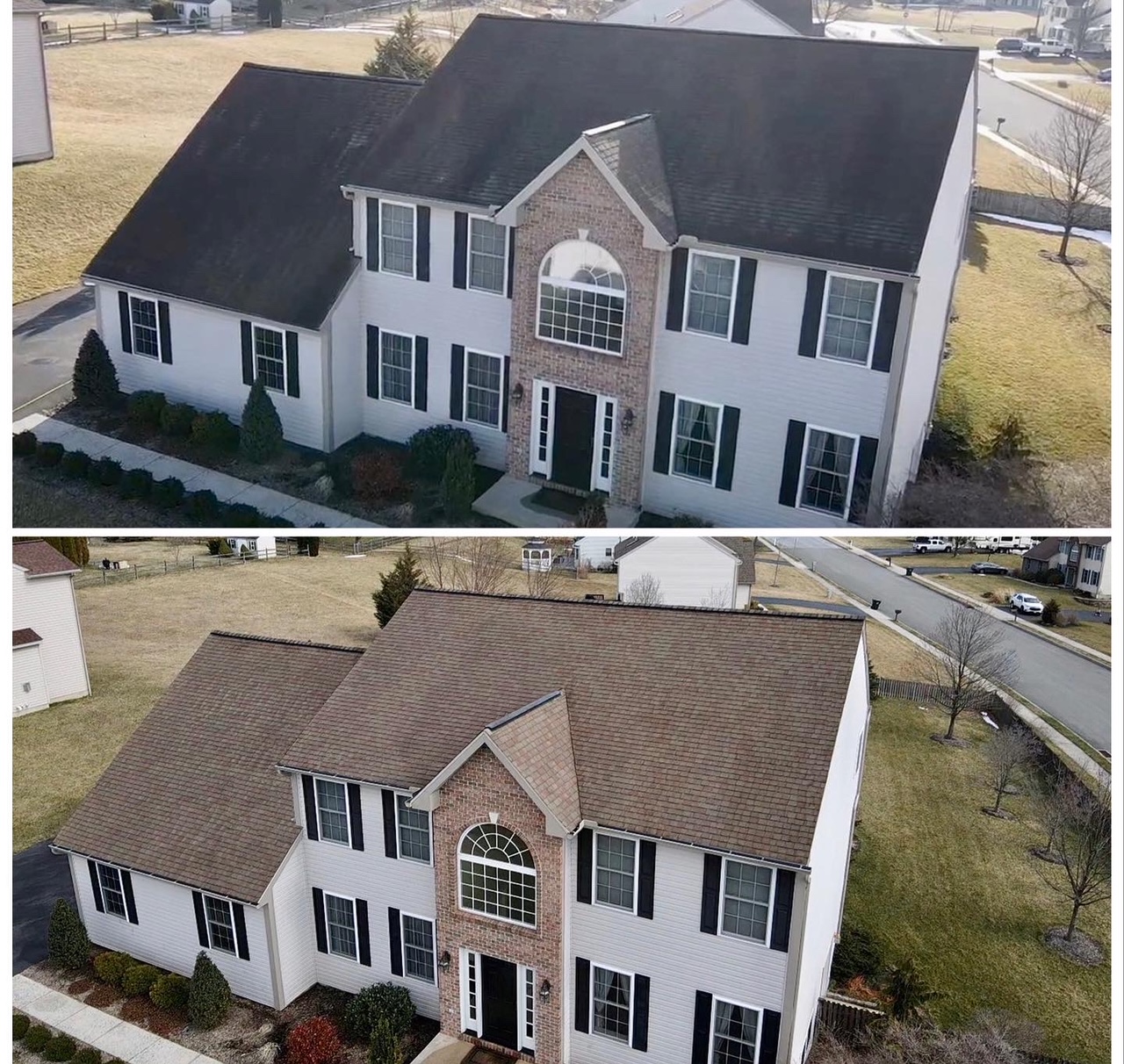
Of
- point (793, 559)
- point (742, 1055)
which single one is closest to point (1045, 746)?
point (793, 559)

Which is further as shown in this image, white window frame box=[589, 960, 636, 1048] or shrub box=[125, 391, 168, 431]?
shrub box=[125, 391, 168, 431]

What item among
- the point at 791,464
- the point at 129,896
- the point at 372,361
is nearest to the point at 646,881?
the point at 791,464

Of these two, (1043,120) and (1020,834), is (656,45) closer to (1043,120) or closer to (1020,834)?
(1043,120)

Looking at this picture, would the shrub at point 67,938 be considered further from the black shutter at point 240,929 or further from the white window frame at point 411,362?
the white window frame at point 411,362

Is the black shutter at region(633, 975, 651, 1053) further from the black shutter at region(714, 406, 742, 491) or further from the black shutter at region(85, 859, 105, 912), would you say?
the black shutter at region(85, 859, 105, 912)

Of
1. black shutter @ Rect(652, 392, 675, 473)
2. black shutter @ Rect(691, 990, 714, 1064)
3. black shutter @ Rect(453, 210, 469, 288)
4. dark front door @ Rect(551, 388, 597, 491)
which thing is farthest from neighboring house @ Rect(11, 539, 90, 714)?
black shutter @ Rect(691, 990, 714, 1064)

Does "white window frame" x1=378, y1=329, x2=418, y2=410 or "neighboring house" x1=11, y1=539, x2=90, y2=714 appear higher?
"white window frame" x1=378, y1=329, x2=418, y2=410
